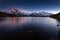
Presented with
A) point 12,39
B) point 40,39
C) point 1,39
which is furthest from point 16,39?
point 40,39

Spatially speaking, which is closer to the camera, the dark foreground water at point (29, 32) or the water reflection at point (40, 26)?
the dark foreground water at point (29, 32)

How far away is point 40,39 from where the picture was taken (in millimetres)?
16188

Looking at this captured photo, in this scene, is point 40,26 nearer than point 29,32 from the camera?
No

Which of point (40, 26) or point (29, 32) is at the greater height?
point (40, 26)

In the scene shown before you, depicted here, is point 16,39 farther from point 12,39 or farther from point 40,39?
point 40,39

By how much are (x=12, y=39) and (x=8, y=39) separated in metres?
0.59

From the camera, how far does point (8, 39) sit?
15.8m

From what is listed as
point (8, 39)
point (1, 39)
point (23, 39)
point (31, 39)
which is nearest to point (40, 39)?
point (31, 39)

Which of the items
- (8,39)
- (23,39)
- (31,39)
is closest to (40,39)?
(31,39)

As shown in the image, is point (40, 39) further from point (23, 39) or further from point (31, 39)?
point (23, 39)

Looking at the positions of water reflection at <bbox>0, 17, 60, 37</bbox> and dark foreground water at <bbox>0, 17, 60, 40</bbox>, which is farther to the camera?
water reflection at <bbox>0, 17, 60, 37</bbox>

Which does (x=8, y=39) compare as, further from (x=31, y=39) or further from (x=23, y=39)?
(x=31, y=39)

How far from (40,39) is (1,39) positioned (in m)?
5.86

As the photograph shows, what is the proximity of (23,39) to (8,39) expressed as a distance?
2247 mm
